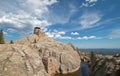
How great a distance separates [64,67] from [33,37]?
→ 172 ft

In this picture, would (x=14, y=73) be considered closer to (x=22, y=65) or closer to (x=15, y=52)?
(x=22, y=65)

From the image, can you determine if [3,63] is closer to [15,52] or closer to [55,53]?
[15,52]

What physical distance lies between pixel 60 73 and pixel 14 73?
46.6 metres

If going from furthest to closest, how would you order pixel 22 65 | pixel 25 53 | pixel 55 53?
pixel 55 53, pixel 25 53, pixel 22 65

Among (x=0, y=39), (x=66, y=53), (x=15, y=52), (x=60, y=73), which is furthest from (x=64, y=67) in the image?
(x=15, y=52)

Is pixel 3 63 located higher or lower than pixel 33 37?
lower

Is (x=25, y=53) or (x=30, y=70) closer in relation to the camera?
(x=30, y=70)

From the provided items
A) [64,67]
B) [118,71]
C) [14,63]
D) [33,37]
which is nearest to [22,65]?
[14,63]

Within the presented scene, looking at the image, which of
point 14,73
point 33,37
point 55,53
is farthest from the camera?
point 33,37

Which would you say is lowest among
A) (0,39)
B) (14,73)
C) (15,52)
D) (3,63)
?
(14,73)

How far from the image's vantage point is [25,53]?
56344mm

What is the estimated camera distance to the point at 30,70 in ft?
171

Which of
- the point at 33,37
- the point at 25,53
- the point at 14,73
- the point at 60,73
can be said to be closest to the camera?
the point at 14,73

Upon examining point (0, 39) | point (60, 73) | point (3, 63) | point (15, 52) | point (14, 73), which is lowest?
point (60, 73)
